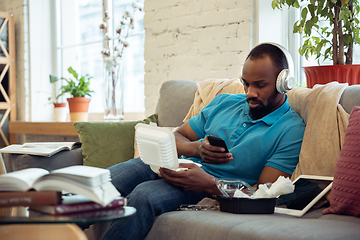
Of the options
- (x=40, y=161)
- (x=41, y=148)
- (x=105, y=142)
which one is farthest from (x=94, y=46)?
(x=40, y=161)

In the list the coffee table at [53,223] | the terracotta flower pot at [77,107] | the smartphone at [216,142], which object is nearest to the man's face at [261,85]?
the smartphone at [216,142]

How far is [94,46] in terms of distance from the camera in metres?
4.05

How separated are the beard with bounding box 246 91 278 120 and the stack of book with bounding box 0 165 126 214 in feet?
2.75

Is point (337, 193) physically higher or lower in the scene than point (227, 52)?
lower

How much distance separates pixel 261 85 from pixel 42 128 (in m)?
2.56

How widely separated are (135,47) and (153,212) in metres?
2.58

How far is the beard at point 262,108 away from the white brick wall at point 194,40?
97 cm

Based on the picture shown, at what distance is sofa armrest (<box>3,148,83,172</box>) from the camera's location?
1889mm

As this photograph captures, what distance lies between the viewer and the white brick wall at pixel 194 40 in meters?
2.49

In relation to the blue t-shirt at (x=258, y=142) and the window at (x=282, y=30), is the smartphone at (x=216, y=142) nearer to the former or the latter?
the blue t-shirt at (x=258, y=142)

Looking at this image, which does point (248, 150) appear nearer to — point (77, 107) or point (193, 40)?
point (193, 40)

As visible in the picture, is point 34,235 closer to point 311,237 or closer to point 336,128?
point 311,237

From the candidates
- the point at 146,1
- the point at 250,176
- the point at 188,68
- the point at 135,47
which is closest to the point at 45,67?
the point at 135,47

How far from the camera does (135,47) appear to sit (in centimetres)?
362
